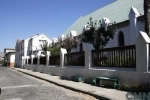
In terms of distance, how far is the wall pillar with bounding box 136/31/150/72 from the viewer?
9695 millimetres

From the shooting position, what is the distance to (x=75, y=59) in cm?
1698

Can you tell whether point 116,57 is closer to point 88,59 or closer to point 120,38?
point 88,59

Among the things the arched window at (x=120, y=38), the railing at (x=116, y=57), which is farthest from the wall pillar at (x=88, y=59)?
the arched window at (x=120, y=38)

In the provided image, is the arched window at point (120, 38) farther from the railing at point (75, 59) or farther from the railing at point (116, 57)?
the railing at point (116, 57)

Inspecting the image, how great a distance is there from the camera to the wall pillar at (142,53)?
970 centimetres

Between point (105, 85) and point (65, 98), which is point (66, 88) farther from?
point (65, 98)

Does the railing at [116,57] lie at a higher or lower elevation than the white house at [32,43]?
lower

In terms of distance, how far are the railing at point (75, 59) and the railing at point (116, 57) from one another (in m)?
1.60

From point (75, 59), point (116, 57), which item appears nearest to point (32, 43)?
point (75, 59)

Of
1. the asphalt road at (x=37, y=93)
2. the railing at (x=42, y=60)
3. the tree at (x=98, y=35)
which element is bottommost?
the asphalt road at (x=37, y=93)

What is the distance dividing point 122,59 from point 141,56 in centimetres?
161

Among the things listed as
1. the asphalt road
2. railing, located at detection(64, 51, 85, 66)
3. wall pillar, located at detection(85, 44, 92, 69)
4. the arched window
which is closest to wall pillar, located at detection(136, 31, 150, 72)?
the asphalt road

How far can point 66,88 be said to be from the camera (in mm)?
12633

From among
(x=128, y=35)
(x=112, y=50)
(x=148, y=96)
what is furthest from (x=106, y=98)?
(x=128, y=35)
